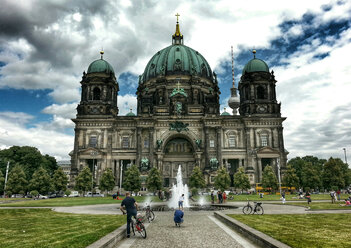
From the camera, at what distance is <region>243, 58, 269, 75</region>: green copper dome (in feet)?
224

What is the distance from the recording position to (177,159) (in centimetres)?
6531

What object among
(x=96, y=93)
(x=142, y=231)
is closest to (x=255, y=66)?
(x=96, y=93)

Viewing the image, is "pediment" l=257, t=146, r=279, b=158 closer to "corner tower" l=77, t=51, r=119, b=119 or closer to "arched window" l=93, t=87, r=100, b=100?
"corner tower" l=77, t=51, r=119, b=119

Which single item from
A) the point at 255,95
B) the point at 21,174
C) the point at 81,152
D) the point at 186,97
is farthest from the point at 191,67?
the point at 21,174

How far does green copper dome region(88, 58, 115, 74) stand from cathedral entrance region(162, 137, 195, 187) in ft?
79.5

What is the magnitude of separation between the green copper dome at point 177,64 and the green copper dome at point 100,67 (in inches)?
496

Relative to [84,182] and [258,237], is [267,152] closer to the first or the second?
[84,182]

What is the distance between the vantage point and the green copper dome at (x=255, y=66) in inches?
2692

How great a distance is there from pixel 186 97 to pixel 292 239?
56.9 meters

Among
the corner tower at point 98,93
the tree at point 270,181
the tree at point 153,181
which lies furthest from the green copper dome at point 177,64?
the tree at point 270,181

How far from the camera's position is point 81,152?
6138 centimetres

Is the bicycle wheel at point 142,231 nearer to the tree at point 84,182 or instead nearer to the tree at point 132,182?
the tree at point 132,182

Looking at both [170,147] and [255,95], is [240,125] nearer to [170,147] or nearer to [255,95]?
[255,95]

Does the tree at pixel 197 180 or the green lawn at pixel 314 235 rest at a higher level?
the tree at pixel 197 180
